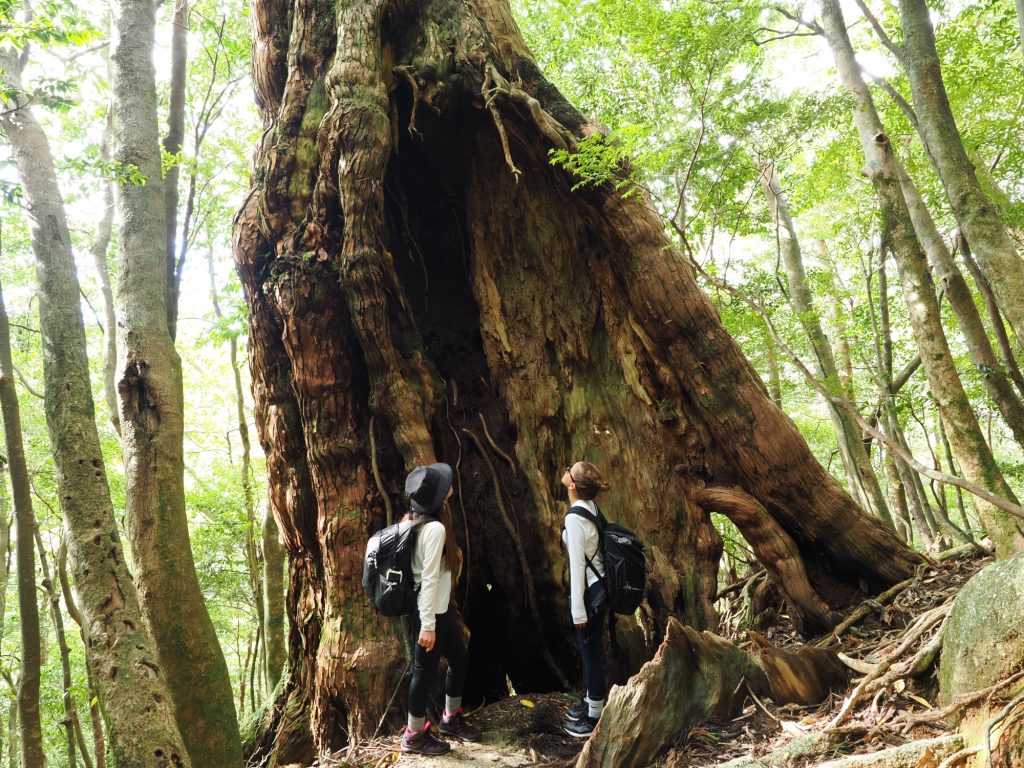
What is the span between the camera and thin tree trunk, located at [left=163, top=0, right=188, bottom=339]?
523cm

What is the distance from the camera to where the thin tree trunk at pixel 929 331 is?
464cm

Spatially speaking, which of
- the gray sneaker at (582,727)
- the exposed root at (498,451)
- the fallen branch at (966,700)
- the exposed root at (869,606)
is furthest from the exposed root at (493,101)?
the fallen branch at (966,700)

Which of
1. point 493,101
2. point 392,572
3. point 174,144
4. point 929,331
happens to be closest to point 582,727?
point 392,572

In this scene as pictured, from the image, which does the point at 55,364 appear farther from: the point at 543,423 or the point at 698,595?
the point at 698,595

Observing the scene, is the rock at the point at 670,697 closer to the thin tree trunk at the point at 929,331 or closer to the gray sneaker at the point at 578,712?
the gray sneaker at the point at 578,712

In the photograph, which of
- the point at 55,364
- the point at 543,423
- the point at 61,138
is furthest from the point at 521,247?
the point at 61,138

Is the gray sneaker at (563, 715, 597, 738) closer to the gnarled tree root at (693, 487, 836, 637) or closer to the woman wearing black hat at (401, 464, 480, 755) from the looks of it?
the woman wearing black hat at (401, 464, 480, 755)

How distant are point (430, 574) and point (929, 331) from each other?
15.0 feet

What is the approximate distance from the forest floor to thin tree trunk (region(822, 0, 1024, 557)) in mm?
736

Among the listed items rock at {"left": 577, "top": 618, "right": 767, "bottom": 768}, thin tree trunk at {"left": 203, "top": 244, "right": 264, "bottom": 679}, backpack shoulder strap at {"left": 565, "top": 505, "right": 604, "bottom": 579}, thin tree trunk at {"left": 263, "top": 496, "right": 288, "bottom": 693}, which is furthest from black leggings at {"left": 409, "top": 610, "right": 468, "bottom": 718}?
thin tree trunk at {"left": 203, "top": 244, "right": 264, "bottom": 679}

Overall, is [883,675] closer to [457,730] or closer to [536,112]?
[457,730]

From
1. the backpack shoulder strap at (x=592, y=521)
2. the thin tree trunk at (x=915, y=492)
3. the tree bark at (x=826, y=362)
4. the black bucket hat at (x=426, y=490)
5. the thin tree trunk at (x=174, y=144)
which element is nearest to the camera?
the backpack shoulder strap at (x=592, y=521)

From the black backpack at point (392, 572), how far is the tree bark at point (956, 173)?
406cm

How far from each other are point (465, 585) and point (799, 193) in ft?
20.8
